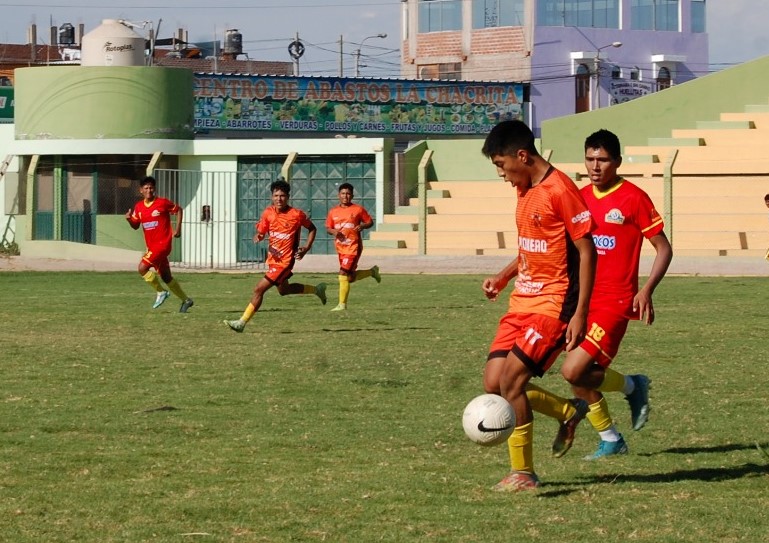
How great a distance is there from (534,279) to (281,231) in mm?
10487

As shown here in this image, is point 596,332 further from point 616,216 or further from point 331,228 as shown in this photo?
point 331,228

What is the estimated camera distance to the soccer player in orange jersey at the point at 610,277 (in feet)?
26.5

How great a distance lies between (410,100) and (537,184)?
5799cm

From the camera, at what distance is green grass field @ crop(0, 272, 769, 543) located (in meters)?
6.51

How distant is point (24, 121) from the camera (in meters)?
39.8

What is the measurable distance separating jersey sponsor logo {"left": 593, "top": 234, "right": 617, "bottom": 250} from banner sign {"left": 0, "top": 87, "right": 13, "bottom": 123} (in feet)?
143

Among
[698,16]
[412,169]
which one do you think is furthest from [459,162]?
[698,16]

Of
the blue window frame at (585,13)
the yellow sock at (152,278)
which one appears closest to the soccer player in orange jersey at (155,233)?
the yellow sock at (152,278)

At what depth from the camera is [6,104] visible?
49.5m

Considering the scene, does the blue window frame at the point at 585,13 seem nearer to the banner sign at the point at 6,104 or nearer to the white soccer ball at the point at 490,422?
the banner sign at the point at 6,104

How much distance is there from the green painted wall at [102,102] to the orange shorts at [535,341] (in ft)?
107

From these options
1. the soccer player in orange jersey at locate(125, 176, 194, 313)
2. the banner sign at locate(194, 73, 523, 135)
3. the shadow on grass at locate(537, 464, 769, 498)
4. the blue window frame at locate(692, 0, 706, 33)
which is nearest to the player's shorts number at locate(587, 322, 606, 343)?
the shadow on grass at locate(537, 464, 769, 498)

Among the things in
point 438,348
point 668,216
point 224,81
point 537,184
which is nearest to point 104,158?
point 668,216

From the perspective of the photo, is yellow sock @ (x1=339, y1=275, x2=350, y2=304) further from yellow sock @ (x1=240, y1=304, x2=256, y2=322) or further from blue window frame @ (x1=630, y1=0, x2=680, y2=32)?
blue window frame @ (x1=630, y1=0, x2=680, y2=32)
